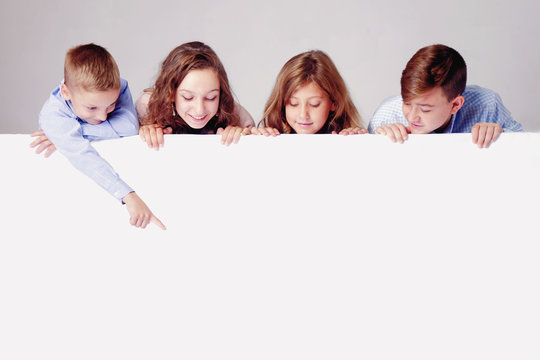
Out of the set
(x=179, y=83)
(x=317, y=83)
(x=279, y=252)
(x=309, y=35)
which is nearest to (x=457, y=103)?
(x=317, y=83)

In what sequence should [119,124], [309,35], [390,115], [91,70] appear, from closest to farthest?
[91,70]
[119,124]
[390,115]
[309,35]

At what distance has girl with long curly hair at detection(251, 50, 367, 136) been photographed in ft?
5.13

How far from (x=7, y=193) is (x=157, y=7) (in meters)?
1.37

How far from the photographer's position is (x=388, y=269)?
1.42 m

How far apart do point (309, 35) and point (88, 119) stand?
4.45ft

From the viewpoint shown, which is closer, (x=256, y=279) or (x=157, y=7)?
(x=256, y=279)

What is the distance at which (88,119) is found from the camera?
4.73 ft

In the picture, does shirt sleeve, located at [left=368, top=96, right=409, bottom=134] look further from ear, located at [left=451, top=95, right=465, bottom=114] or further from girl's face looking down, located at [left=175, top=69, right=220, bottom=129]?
girl's face looking down, located at [left=175, top=69, right=220, bottom=129]

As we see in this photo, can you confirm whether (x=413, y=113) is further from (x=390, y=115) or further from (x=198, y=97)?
(x=198, y=97)

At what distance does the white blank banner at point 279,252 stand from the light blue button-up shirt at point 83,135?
44 mm

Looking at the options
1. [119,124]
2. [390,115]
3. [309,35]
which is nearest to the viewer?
[119,124]

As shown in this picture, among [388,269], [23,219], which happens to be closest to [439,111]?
[388,269]

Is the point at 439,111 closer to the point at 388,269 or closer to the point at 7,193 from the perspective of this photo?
the point at 388,269

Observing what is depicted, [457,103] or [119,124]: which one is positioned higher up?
[457,103]
